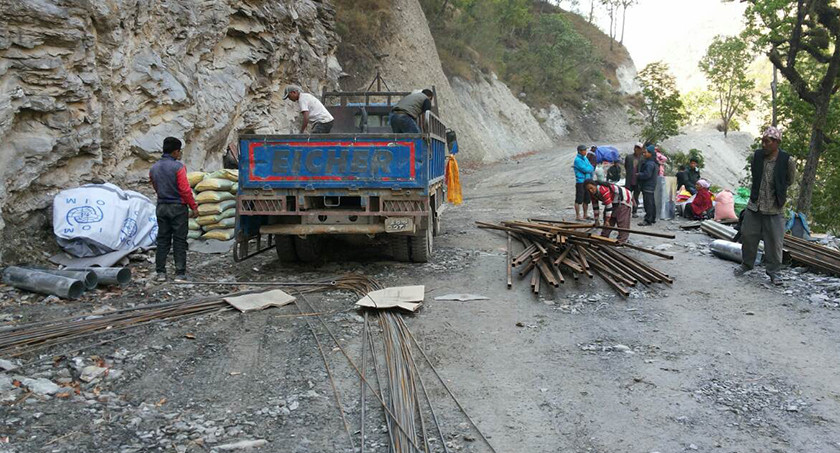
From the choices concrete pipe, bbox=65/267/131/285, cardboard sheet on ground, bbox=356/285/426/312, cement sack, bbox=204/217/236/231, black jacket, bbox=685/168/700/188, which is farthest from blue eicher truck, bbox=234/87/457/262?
black jacket, bbox=685/168/700/188

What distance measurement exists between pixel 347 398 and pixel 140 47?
30.5 ft

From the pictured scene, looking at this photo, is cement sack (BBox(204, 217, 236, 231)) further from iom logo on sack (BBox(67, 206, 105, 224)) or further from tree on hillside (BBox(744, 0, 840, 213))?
tree on hillside (BBox(744, 0, 840, 213))

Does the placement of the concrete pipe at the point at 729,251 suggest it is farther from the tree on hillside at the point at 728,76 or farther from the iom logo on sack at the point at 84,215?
the tree on hillside at the point at 728,76

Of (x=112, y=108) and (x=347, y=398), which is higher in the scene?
(x=112, y=108)

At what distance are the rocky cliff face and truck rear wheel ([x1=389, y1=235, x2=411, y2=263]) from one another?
4641mm

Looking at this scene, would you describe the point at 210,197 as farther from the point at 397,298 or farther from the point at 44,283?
the point at 397,298

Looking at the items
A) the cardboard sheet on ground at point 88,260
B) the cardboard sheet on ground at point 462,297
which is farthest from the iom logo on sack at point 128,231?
the cardboard sheet on ground at point 462,297

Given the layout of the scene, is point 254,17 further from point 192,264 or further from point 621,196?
point 621,196

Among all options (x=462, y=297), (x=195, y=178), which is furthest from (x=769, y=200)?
(x=195, y=178)

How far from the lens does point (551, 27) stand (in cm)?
5831

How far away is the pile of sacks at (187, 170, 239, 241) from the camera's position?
9672 millimetres

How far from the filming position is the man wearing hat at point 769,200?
7074 mm

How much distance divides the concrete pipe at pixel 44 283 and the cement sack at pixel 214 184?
323cm

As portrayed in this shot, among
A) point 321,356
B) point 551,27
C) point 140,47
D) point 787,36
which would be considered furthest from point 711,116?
point 321,356
